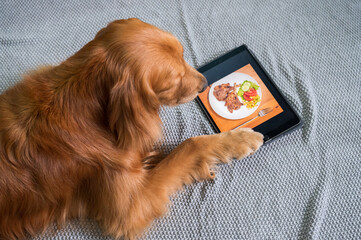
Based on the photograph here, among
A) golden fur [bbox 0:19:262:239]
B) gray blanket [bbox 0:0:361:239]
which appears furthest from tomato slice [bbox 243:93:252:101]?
golden fur [bbox 0:19:262:239]

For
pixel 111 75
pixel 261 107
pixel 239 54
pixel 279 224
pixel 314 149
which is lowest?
pixel 279 224

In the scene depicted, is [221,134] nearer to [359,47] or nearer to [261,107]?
[261,107]

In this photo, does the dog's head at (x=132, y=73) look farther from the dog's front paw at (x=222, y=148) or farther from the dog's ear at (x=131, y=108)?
the dog's front paw at (x=222, y=148)

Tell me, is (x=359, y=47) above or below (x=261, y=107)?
above

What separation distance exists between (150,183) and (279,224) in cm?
78

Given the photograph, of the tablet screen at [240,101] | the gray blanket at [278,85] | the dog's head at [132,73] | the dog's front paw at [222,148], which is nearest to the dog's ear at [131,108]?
the dog's head at [132,73]

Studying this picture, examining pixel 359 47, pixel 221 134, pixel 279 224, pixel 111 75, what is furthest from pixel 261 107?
pixel 111 75

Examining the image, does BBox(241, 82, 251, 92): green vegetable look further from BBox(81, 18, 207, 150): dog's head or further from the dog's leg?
BBox(81, 18, 207, 150): dog's head

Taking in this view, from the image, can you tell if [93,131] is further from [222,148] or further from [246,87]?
[246,87]

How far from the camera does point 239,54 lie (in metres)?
2.16

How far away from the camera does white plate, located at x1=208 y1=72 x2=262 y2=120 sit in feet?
6.64

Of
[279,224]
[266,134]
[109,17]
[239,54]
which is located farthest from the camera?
[109,17]

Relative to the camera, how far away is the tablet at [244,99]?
1.97 metres

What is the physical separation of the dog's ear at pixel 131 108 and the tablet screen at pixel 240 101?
0.62 meters
